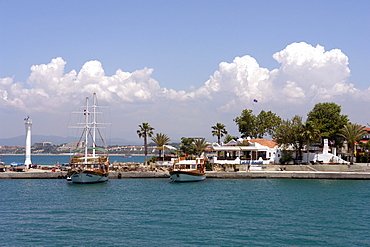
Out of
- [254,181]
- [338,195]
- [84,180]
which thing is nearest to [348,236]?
[338,195]

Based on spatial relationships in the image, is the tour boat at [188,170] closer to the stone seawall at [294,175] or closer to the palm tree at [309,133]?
the stone seawall at [294,175]

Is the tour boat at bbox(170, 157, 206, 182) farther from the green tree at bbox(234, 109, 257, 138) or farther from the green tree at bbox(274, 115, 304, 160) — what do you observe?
the green tree at bbox(234, 109, 257, 138)

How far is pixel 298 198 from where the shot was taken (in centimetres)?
4744

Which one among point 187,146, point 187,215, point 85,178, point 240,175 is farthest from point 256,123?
point 187,215

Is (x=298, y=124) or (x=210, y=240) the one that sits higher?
(x=298, y=124)

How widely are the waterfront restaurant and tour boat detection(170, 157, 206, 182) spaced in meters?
9.29

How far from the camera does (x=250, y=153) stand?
273 ft

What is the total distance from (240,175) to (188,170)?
922 centimetres

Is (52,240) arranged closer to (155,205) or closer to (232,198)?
(155,205)

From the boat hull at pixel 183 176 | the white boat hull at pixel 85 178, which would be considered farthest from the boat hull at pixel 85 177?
the boat hull at pixel 183 176

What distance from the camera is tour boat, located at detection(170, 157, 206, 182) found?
66.4 m

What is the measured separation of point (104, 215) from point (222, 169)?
136ft

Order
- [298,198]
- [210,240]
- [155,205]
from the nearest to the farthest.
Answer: [210,240] → [155,205] → [298,198]

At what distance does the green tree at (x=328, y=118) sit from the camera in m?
83.9
